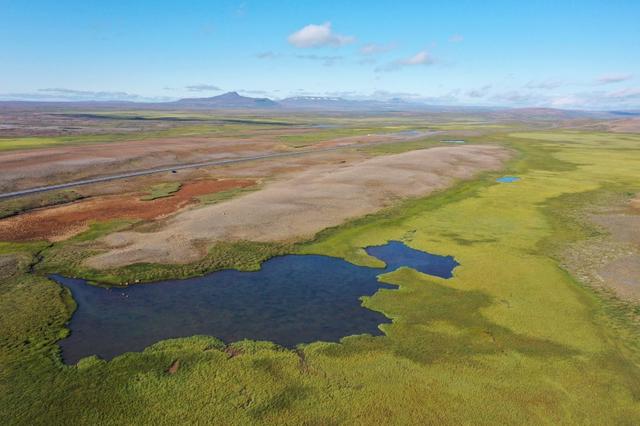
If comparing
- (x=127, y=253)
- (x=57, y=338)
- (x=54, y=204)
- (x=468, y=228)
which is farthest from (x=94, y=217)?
(x=468, y=228)

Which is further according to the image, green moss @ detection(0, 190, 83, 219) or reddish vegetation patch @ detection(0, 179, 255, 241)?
green moss @ detection(0, 190, 83, 219)

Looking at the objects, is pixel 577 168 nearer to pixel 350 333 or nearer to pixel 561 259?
pixel 561 259

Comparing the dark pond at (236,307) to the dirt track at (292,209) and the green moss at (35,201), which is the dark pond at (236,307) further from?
the green moss at (35,201)

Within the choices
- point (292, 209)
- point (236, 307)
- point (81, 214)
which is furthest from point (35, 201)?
point (236, 307)

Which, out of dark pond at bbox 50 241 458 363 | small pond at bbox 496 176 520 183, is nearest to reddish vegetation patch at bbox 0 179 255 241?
dark pond at bbox 50 241 458 363

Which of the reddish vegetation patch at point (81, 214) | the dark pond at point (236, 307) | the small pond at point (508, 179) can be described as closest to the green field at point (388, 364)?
the dark pond at point (236, 307)

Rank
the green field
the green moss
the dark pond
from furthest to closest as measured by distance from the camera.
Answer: the green moss, the dark pond, the green field

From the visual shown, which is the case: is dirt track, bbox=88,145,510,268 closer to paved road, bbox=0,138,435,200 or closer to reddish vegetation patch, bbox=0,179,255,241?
reddish vegetation patch, bbox=0,179,255,241
